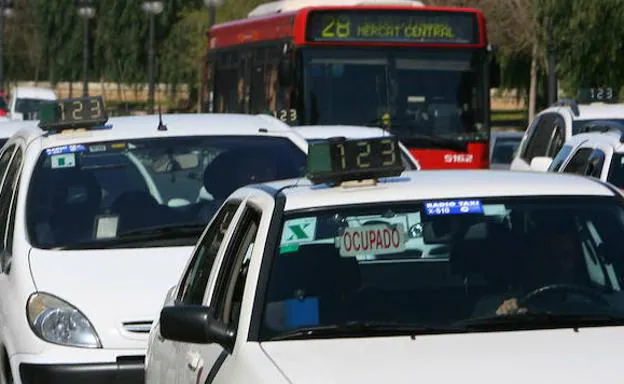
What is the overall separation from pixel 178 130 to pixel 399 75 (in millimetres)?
11925

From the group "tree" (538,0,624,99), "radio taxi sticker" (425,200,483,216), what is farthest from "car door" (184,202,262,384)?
"tree" (538,0,624,99)

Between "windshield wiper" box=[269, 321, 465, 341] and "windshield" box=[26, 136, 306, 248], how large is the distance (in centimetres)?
366

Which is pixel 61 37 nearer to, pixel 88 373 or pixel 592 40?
pixel 592 40

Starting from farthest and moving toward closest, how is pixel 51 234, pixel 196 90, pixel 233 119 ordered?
pixel 196 90 → pixel 233 119 → pixel 51 234

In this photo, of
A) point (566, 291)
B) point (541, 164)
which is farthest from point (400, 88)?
point (566, 291)

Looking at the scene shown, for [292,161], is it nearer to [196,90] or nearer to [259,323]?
[259,323]

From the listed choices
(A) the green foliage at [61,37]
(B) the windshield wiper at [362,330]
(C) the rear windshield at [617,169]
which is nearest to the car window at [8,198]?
(B) the windshield wiper at [362,330]

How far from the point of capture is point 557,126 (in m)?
17.2

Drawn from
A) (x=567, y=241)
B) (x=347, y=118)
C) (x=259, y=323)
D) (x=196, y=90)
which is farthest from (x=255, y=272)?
(x=196, y=90)

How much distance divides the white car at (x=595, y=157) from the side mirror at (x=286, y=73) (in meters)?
8.19

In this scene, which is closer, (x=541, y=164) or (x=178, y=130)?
(x=178, y=130)

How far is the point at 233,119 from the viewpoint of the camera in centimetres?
1012

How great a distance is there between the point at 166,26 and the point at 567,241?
7564cm

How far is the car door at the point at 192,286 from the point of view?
6168mm
